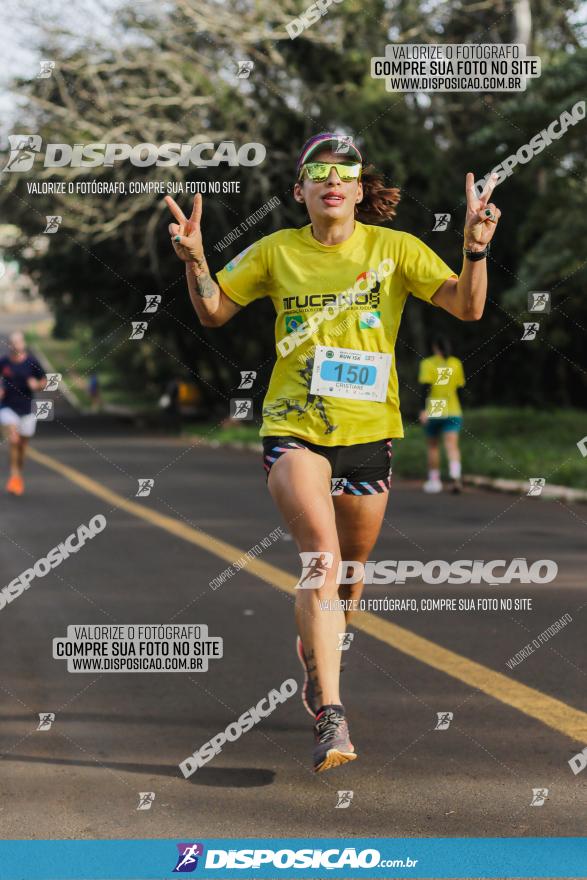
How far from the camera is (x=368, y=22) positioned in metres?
27.5

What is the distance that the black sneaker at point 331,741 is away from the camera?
4824mm

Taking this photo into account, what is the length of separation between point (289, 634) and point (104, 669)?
1.40 meters

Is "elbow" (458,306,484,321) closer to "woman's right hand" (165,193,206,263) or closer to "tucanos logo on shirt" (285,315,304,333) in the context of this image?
"tucanos logo on shirt" (285,315,304,333)

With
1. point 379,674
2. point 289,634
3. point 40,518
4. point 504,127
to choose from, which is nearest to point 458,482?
point 40,518

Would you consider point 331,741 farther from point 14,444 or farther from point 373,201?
point 14,444

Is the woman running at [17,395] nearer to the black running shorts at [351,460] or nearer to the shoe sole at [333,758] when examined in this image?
the black running shorts at [351,460]

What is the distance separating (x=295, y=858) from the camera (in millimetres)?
4336

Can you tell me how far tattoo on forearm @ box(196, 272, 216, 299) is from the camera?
17.2 ft

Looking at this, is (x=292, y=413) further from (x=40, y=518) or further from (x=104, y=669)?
(x=40, y=518)

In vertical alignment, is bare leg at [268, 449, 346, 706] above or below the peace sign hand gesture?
below

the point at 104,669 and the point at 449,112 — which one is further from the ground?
the point at 449,112

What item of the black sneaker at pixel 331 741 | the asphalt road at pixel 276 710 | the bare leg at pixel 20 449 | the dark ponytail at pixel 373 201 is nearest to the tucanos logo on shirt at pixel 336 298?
the dark ponytail at pixel 373 201

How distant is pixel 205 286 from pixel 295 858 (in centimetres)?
196

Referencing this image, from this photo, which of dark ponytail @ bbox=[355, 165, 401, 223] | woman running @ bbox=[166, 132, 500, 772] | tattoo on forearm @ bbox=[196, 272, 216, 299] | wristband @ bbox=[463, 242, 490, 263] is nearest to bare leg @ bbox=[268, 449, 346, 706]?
woman running @ bbox=[166, 132, 500, 772]
